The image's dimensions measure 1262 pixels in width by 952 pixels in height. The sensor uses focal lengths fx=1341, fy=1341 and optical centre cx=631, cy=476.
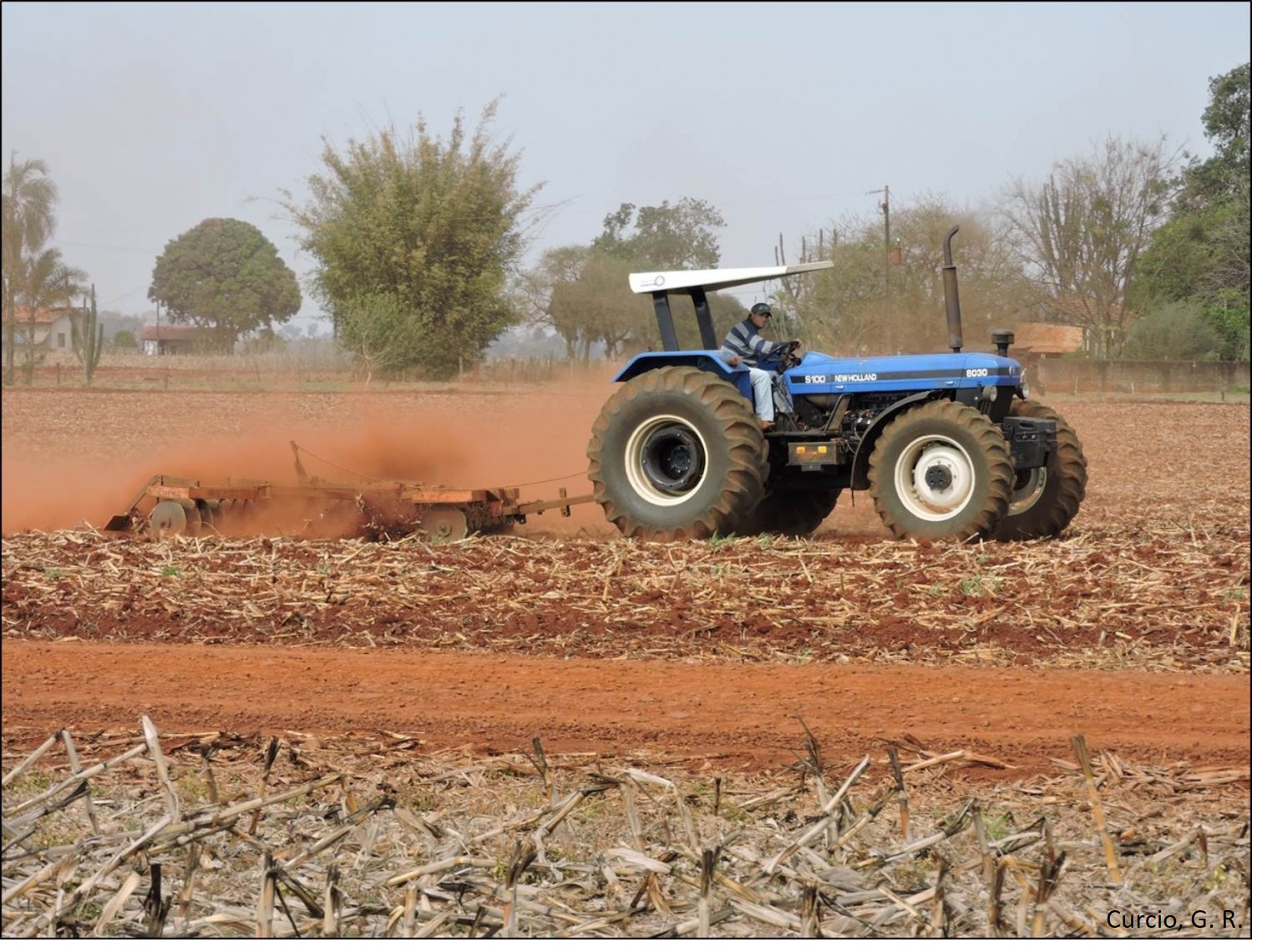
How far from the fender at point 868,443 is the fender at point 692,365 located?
3.14 feet

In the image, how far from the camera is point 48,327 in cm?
1074

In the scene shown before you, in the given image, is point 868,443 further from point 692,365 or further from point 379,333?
point 379,333

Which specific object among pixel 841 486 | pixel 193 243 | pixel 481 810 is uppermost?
pixel 193 243

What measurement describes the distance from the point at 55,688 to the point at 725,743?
3.38 metres

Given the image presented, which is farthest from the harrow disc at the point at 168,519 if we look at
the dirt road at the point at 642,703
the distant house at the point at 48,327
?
the dirt road at the point at 642,703

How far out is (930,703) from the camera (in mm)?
6262

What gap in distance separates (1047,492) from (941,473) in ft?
4.12

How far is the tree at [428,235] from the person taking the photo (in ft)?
97.1

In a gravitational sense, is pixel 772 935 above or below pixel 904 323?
below

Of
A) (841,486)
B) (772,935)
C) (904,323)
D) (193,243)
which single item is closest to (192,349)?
(193,243)

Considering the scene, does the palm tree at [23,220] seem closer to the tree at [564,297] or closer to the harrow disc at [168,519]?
the harrow disc at [168,519]

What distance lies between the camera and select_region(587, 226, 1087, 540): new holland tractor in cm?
974

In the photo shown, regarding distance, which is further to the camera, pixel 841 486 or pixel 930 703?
pixel 841 486

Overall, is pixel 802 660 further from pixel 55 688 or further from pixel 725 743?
pixel 55 688
